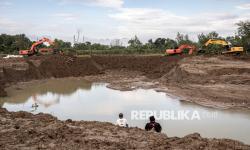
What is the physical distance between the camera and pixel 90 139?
8.55 m

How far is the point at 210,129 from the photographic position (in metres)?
12.6

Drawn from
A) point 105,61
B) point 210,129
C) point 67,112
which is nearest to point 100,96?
point 67,112

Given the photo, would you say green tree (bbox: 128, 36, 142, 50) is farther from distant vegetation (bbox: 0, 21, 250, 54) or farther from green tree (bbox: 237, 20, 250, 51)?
green tree (bbox: 237, 20, 250, 51)

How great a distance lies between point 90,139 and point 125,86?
1606 centimetres

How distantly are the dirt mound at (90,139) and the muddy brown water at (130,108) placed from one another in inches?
129

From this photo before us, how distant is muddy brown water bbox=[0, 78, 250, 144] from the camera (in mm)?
12766

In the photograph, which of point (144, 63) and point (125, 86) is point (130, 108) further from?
point (144, 63)

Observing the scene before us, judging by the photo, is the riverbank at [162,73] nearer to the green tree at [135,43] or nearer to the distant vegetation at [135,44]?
the distant vegetation at [135,44]

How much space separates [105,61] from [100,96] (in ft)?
49.5

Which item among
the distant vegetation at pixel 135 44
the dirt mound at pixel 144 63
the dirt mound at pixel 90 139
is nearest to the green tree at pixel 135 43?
the distant vegetation at pixel 135 44

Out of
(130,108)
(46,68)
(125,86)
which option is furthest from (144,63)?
(130,108)

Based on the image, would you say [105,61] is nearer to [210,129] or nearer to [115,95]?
[115,95]

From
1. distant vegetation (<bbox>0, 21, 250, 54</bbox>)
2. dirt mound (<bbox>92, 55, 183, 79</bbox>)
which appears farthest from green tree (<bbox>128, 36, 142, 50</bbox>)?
dirt mound (<bbox>92, 55, 183, 79</bbox>)

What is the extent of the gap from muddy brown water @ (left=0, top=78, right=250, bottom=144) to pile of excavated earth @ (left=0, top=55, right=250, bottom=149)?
1.16 metres
